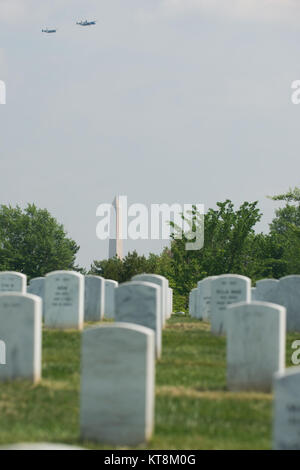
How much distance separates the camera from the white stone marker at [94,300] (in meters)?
21.1

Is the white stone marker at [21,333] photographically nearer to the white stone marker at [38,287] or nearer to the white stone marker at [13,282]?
the white stone marker at [13,282]

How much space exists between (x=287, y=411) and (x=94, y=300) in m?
14.5

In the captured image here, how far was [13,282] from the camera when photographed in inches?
872

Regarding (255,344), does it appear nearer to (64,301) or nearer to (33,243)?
(64,301)

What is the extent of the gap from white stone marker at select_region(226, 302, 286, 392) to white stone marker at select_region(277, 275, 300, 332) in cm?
910

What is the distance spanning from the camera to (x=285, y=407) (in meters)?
7.03

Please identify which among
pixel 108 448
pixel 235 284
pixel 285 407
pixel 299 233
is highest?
pixel 299 233

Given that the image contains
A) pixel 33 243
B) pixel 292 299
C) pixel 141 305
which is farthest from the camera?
pixel 33 243

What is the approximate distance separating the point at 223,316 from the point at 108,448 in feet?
32.0

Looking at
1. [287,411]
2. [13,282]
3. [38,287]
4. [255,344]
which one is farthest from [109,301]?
[287,411]

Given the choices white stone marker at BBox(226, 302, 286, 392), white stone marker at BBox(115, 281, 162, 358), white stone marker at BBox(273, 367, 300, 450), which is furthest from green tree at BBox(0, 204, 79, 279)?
white stone marker at BBox(273, 367, 300, 450)

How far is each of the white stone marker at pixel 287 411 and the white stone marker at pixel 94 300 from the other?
46.7 ft
